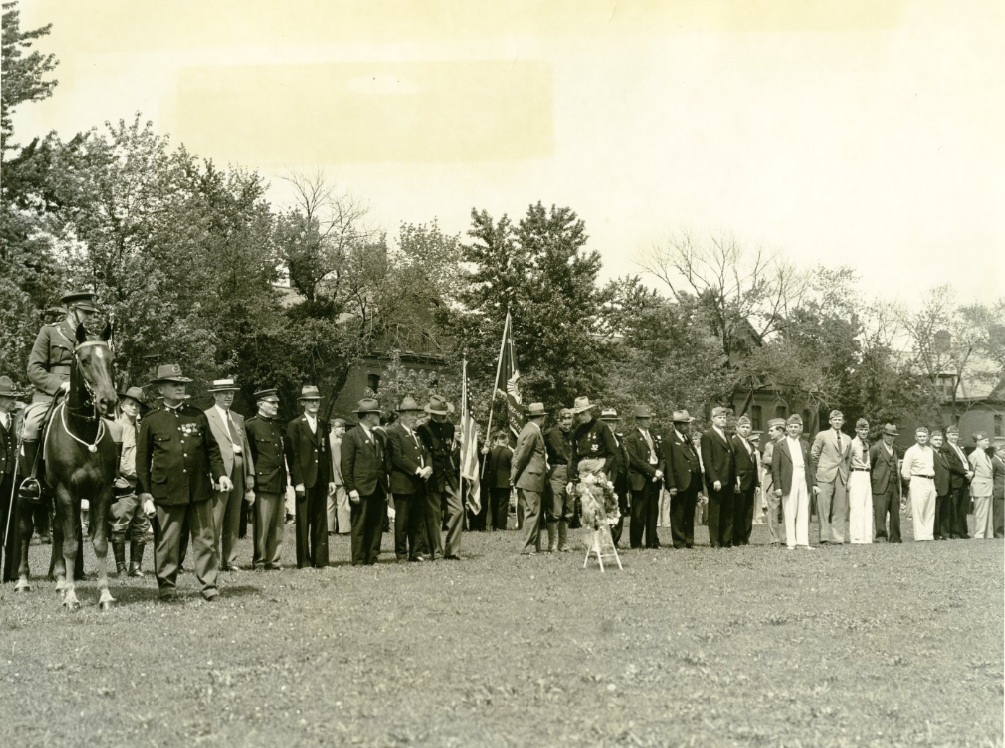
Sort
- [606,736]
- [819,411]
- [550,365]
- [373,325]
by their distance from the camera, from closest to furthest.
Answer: [606,736] → [550,365] → [373,325] → [819,411]

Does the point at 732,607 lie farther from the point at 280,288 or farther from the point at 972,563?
the point at 280,288

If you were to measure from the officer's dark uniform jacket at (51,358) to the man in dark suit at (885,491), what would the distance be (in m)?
13.9

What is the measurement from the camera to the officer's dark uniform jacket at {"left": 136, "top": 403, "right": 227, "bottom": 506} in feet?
34.5

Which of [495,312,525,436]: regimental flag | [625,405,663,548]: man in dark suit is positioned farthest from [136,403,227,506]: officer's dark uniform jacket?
[495,312,525,436]: regimental flag

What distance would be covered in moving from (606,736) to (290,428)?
8957mm

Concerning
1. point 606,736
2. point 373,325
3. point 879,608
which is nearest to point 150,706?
point 606,736

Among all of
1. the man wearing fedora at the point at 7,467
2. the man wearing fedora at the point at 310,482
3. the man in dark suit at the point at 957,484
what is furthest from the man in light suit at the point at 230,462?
the man in dark suit at the point at 957,484

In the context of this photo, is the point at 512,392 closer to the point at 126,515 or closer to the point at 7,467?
the point at 126,515

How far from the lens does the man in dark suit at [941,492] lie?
20234 mm

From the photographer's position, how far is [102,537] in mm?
10180

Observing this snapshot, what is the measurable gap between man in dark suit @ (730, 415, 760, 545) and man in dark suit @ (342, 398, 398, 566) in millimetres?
5899

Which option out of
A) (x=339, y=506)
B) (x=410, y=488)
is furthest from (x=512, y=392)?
(x=410, y=488)

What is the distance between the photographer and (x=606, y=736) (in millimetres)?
5793

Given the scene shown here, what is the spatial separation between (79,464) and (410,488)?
5.16 metres
